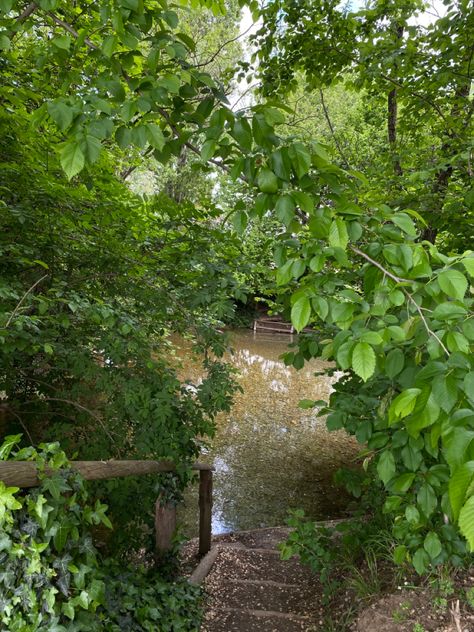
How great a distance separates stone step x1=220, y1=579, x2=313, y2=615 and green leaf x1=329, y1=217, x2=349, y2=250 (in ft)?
9.33

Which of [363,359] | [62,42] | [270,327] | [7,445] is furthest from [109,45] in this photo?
[270,327]

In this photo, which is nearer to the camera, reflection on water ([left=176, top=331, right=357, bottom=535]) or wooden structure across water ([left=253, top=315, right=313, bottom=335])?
reflection on water ([left=176, top=331, right=357, bottom=535])

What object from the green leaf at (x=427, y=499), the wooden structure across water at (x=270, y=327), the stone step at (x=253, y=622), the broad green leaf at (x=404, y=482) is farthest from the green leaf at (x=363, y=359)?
the wooden structure across water at (x=270, y=327)

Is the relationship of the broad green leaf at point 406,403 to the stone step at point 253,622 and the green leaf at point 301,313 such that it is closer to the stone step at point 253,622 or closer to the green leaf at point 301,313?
the green leaf at point 301,313

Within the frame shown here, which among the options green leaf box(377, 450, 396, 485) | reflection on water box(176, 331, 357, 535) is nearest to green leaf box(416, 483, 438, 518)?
green leaf box(377, 450, 396, 485)

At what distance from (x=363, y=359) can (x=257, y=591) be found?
2.94 m

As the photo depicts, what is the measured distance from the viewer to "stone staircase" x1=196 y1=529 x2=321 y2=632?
2.66m

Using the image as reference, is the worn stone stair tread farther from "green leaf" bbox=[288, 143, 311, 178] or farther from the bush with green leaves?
"green leaf" bbox=[288, 143, 311, 178]

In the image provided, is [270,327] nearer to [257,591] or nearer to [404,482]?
[257,591]

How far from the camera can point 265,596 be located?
307 centimetres

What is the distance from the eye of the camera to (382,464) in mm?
1401

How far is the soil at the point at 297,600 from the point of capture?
1986 mm

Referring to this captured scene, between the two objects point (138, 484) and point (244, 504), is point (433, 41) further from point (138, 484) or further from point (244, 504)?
point (244, 504)

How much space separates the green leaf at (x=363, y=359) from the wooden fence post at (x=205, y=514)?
301 centimetres
